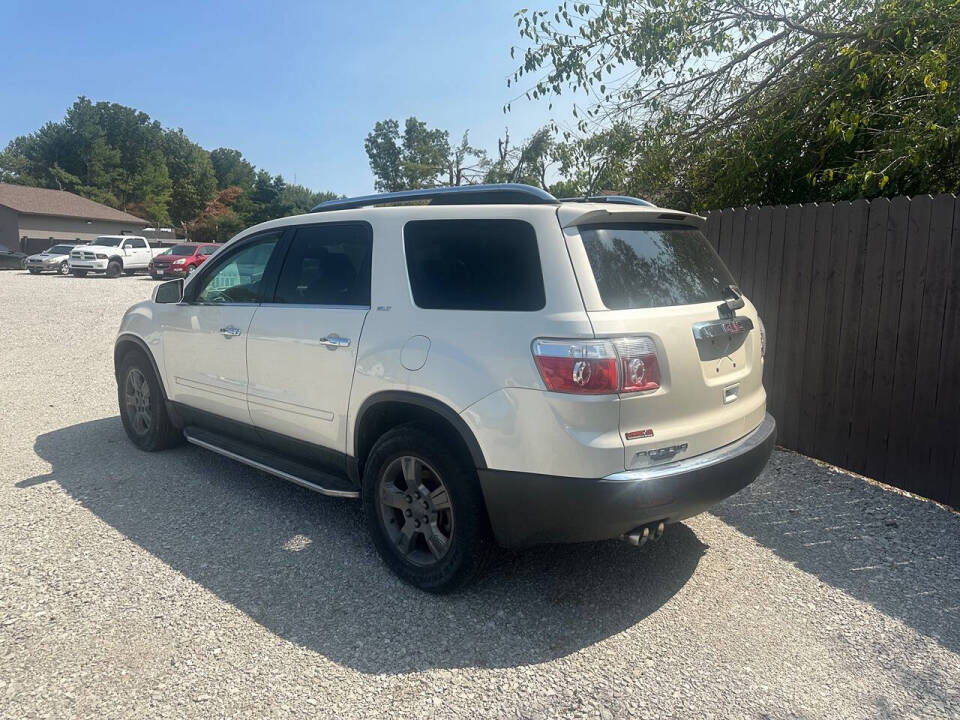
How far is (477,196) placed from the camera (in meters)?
3.58

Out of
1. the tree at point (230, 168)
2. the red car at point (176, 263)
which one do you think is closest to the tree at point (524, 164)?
the red car at point (176, 263)

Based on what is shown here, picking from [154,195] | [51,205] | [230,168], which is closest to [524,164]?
[51,205]

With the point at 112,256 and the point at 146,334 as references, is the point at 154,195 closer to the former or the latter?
the point at 112,256

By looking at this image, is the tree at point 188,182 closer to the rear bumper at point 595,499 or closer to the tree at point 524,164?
the tree at point 524,164

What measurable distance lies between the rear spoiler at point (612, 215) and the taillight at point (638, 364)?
1.99 feet

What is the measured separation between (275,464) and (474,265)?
181cm

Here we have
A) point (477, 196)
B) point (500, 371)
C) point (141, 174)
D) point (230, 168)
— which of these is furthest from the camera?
point (230, 168)

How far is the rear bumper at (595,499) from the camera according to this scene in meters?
2.88

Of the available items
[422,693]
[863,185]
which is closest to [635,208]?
[422,693]

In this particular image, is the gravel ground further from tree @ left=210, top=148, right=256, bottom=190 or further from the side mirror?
tree @ left=210, top=148, right=256, bottom=190

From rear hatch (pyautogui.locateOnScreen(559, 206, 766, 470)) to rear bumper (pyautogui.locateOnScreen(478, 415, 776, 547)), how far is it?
0.08m

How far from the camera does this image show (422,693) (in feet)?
8.89

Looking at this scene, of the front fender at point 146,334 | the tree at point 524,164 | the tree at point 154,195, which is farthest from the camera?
the tree at point 154,195

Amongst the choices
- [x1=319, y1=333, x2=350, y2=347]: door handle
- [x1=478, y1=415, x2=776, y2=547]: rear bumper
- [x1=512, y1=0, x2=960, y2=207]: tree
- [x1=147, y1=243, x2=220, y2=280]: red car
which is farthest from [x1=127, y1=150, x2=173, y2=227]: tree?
[x1=478, y1=415, x2=776, y2=547]: rear bumper
